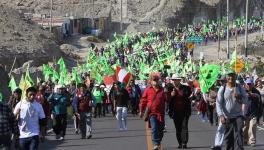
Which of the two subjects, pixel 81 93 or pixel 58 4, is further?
pixel 58 4

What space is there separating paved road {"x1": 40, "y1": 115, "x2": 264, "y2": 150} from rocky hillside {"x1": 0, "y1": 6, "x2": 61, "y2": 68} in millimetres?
32656

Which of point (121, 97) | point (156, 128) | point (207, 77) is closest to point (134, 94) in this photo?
point (207, 77)

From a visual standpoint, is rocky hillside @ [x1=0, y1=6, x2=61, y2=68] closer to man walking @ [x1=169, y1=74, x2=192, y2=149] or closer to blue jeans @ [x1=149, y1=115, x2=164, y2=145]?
man walking @ [x1=169, y1=74, x2=192, y2=149]

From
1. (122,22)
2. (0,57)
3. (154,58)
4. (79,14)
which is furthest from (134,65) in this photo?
(79,14)

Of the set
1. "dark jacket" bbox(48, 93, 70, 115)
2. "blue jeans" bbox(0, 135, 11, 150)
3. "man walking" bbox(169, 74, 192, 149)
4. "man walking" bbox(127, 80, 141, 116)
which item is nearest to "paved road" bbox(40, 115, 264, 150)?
"man walking" bbox(169, 74, 192, 149)

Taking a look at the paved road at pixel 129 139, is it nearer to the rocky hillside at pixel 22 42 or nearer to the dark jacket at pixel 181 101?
the dark jacket at pixel 181 101

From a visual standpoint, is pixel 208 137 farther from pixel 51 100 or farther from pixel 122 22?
pixel 122 22

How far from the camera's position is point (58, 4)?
11825 cm

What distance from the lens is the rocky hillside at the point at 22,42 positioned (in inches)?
2549

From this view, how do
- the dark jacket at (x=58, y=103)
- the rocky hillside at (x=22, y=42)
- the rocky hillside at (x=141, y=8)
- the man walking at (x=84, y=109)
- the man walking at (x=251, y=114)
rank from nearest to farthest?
the man walking at (x=251, y=114), the dark jacket at (x=58, y=103), the man walking at (x=84, y=109), the rocky hillside at (x=22, y=42), the rocky hillside at (x=141, y=8)

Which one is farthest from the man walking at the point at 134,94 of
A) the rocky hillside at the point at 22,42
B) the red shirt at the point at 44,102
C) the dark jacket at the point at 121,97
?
the rocky hillside at the point at 22,42

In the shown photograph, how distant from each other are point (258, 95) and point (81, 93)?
16.4ft

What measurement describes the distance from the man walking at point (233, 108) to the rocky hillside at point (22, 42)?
43.7m

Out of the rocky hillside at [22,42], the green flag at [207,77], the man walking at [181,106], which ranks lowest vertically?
the rocky hillside at [22,42]
